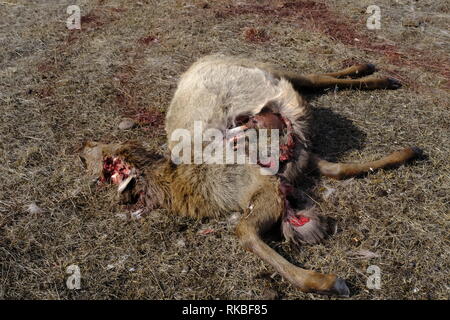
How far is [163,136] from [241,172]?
4.99 feet

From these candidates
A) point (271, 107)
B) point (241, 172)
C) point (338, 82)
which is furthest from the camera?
point (338, 82)

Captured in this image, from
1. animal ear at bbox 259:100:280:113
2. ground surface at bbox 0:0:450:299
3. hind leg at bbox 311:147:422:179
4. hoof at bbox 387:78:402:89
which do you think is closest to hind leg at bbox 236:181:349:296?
ground surface at bbox 0:0:450:299

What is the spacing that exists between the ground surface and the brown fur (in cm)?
14

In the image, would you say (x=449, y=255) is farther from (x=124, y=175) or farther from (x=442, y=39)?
(x=442, y=39)

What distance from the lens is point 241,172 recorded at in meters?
3.73

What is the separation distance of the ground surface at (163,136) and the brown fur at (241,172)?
137 mm

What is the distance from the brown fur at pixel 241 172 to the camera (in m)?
3.52

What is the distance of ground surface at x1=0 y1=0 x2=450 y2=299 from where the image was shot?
334 centimetres
